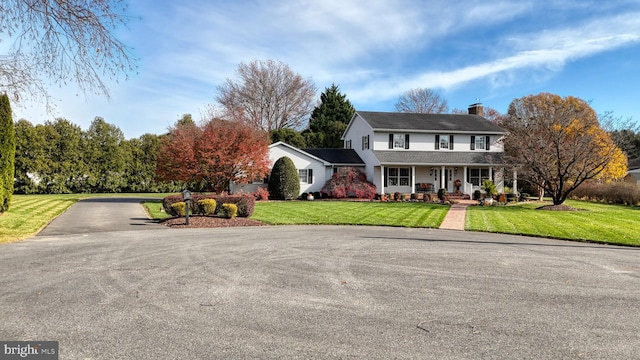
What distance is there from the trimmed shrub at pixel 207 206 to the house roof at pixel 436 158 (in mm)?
16239

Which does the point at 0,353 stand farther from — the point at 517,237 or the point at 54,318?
the point at 517,237

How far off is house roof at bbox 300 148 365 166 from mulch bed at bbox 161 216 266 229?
16741 mm

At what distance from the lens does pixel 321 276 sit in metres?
7.12

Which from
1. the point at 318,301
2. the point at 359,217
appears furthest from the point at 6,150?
the point at 318,301

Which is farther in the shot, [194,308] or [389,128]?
[389,128]

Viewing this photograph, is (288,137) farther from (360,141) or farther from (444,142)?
(444,142)

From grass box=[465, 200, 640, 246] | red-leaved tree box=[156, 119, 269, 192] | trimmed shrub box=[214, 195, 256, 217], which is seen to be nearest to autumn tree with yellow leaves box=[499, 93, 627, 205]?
grass box=[465, 200, 640, 246]

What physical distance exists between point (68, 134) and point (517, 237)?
3587 cm

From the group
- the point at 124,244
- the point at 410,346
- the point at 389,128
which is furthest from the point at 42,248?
the point at 389,128

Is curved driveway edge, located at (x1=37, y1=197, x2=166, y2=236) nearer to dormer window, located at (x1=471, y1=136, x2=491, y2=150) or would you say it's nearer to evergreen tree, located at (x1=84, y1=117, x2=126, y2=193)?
evergreen tree, located at (x1=84, y1=117, x2=126, y2=193)

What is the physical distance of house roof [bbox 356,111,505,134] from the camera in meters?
32.4

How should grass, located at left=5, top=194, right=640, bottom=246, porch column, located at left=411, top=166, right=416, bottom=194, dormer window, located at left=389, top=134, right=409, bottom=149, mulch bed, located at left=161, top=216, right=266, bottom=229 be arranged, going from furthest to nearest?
dormer window, located at left=389, top=134, right=409, bottom=149 → porch column, located at left=411, top=166, right=416, bottom=194 → mulch bed, located at left=161, top=216, right=266, bottom=229 → grass, located at left=5, top=194, right=640, bottom=246

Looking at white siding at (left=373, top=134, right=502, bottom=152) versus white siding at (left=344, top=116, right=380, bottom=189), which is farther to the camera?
white siding at (left=373, top=134, right=502, bottom=152)

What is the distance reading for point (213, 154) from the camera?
885 inches
